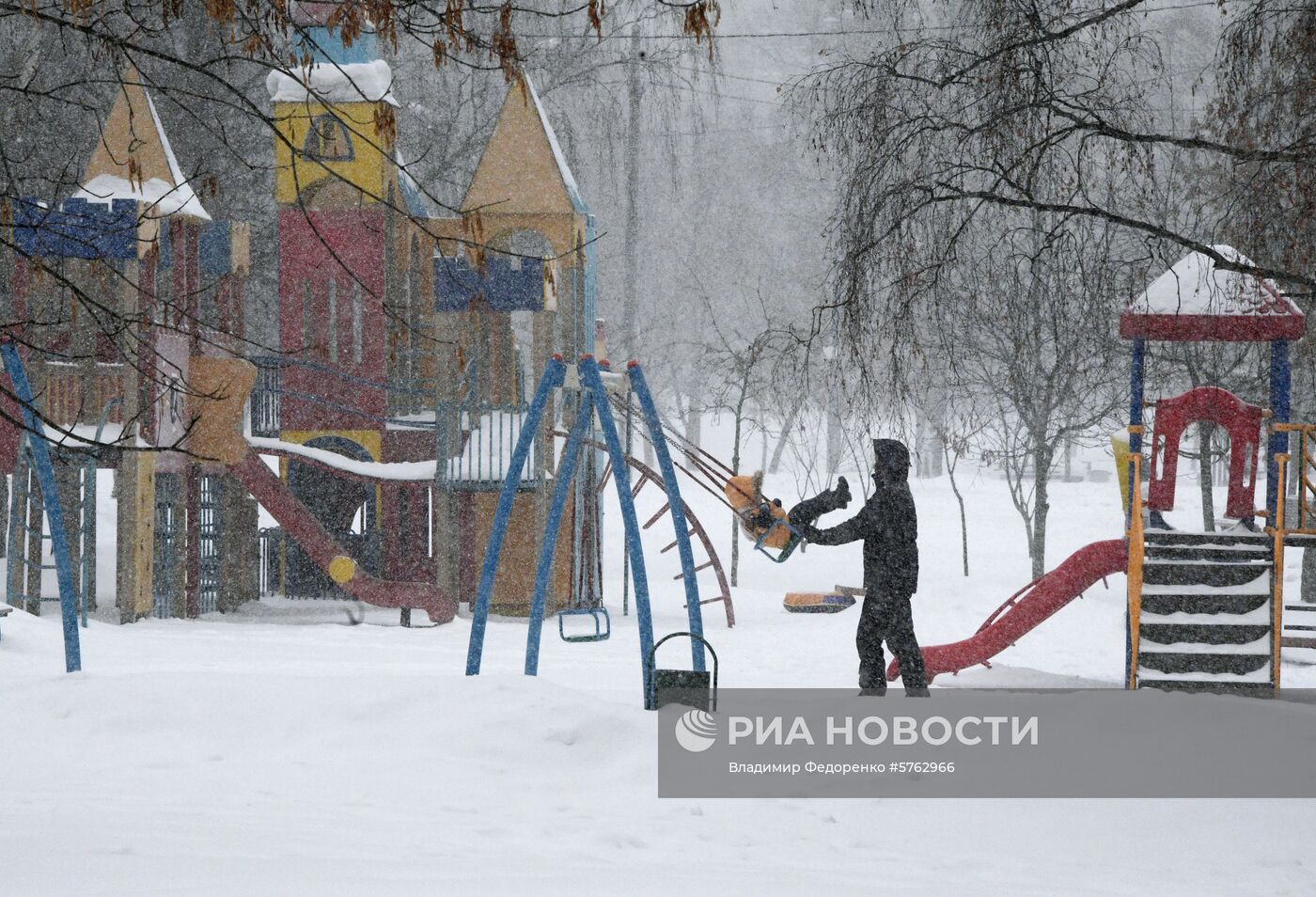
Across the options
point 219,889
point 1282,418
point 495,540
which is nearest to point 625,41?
point 1282,418

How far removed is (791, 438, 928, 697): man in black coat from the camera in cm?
645

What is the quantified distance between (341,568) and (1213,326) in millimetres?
7809

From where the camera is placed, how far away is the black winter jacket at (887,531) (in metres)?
6.44

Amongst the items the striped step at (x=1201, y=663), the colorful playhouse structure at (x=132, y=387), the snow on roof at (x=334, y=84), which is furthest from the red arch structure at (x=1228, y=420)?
the snow on roof at (x=334, y=84)

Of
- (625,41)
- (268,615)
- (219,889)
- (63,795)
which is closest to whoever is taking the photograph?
(219,889)

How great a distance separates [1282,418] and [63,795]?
7.76m

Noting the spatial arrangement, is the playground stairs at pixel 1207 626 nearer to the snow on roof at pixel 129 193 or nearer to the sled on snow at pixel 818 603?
the sled on snow at pixel 818 603

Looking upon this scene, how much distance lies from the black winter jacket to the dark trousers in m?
0.07

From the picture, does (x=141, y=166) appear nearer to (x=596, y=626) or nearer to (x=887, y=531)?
(x=596, y=626)

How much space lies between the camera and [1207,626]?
796 centimetres

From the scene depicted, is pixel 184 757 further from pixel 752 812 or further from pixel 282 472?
pixel 282 472

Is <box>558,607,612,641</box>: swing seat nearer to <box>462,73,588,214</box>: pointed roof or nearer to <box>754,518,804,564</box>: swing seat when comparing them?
<box>754,518,804,564</box>: swing seat

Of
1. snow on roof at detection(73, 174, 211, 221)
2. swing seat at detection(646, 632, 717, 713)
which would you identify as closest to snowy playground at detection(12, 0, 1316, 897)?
swing seat at detection(646, 632, 717, 713)

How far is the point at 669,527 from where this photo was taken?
990 inches
